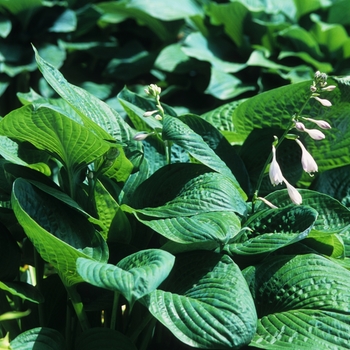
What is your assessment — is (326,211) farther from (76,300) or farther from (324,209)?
(76,300)

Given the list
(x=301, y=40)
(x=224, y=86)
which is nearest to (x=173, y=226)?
(x=224, y=86)

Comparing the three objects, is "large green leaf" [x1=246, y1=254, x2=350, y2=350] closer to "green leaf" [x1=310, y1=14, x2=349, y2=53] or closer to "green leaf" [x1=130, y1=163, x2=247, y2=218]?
"green leaf" [x1=130, y1=163, x2=247, y2=218]

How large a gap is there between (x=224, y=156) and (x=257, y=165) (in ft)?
0.34

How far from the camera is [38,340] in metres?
1.08

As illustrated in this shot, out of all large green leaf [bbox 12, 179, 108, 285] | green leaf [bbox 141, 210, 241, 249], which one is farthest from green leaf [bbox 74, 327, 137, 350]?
green leaf [bbox 141, 210, 241, 249]

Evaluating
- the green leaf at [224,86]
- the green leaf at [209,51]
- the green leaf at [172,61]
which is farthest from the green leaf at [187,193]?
the green leaf at [172,61]

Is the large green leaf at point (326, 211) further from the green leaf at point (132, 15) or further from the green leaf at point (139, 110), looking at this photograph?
the green leaf at point (132, 15)

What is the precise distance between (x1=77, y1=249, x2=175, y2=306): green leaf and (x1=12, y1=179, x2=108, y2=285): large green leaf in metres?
0.06

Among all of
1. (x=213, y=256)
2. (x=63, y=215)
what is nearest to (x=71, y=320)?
(x=63, y=215)

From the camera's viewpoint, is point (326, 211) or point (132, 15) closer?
point (326, 211)

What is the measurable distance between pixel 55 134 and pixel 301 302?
53 cm

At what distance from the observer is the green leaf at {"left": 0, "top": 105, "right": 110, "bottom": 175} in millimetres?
1067

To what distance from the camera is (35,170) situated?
1.20m

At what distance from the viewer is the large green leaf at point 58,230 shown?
102cm
